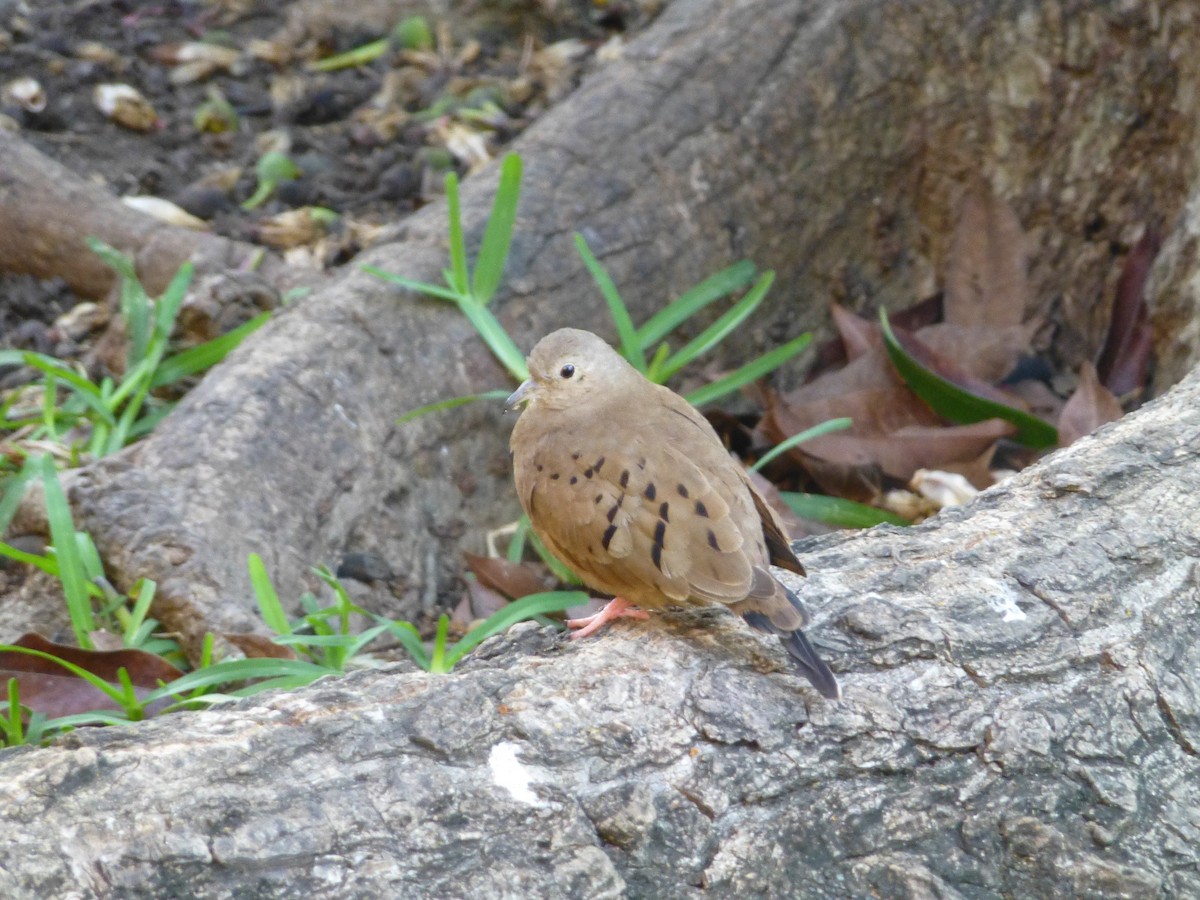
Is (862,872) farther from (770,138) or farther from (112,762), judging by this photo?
(770,138)

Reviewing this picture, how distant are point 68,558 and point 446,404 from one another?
1.05 metres

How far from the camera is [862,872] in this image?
1.93 metres

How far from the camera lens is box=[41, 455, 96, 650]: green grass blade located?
2875mm

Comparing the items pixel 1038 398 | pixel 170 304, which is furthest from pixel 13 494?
pixel 1038 398

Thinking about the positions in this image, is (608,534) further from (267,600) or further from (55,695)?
(55,695)

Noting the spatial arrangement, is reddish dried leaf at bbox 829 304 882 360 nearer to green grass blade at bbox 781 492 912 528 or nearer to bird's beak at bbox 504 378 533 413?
green grass blade at bbox 781 492 912 528

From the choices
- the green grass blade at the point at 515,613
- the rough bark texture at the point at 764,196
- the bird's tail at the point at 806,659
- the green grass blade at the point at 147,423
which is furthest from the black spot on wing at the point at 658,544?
the green grass blade at the point at 147,423

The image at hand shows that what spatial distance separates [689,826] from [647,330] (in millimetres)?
2117

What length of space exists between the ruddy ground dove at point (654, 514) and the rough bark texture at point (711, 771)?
110 mm

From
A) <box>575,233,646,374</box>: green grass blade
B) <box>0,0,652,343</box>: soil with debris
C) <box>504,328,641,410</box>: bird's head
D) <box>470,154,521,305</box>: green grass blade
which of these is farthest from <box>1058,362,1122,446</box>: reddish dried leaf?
<box>0,0,652,343</box>: soil with debris

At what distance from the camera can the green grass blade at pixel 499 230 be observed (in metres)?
3.80

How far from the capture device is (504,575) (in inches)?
138

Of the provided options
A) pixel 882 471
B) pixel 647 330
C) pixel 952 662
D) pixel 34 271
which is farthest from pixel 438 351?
pixel 952 662

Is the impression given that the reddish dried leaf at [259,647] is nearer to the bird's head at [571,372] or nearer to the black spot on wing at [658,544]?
the bird's head at [571,372]
